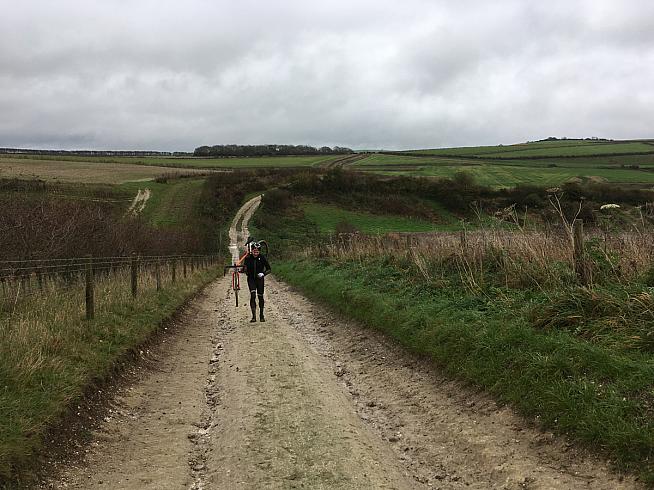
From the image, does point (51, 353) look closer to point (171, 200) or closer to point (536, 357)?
point (536, 357)

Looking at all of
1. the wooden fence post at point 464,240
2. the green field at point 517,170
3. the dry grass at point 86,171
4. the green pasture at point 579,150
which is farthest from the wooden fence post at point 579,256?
the green pasture at point 579,150

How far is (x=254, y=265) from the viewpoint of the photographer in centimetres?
1380

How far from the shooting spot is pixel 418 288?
11.4 m

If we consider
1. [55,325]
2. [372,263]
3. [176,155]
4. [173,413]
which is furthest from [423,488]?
[176,155]

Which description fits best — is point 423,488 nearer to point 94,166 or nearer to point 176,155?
point 94,166

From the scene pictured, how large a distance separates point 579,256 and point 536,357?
2776 millimetres

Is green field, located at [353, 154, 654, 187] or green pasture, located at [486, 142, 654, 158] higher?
green pasture, located at [486, 142, 654, 158]

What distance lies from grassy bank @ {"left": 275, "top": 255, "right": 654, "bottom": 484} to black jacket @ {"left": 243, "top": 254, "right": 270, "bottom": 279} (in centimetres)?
370

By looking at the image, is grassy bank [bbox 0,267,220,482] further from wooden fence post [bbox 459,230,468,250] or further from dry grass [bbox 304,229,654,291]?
wooden fence post [bbox 459,230,468,250]

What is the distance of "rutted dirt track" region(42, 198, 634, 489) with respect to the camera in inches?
181

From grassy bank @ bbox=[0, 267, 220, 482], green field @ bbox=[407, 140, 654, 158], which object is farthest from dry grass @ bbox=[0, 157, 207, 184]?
grassy bank @ bbox=[0, 267, 220, 482]

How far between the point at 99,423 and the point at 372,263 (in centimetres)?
1215

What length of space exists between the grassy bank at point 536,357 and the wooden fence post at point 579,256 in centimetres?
67

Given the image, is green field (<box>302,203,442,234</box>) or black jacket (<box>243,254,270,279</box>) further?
green field (<box>302,203,442,234</box>)
